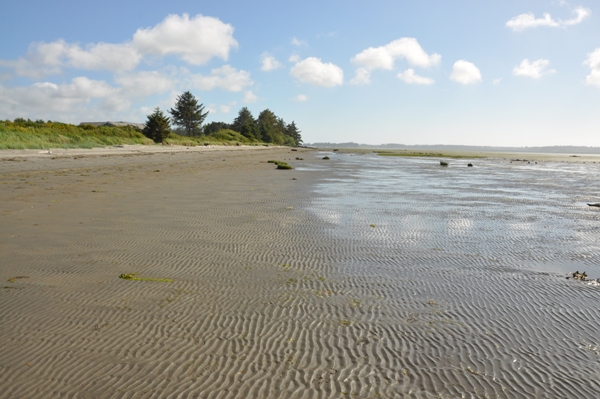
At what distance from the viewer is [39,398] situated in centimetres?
246

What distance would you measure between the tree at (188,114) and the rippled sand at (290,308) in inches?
3177

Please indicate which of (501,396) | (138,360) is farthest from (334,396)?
(138,360)

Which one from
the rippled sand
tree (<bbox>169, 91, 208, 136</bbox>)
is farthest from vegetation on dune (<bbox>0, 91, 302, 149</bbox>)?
the rippled sand

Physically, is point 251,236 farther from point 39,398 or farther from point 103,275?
point 39,398

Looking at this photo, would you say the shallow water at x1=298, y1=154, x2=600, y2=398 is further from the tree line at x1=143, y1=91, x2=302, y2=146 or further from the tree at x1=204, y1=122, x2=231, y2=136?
the tree at x1=204, y1=122, x2=231, y2=136

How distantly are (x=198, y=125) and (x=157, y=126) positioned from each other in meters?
36.2

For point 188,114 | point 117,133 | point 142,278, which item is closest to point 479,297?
point 142,278

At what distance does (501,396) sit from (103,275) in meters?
4.08

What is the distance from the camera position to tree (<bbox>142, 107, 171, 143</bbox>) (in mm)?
50812

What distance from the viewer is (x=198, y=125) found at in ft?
284

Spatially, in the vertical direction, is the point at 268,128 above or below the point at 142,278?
above

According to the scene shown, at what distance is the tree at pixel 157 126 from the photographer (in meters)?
50.8

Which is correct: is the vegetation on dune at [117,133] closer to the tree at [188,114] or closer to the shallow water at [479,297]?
the tree at [188,114]

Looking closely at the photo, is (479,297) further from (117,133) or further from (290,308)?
(117,133)
